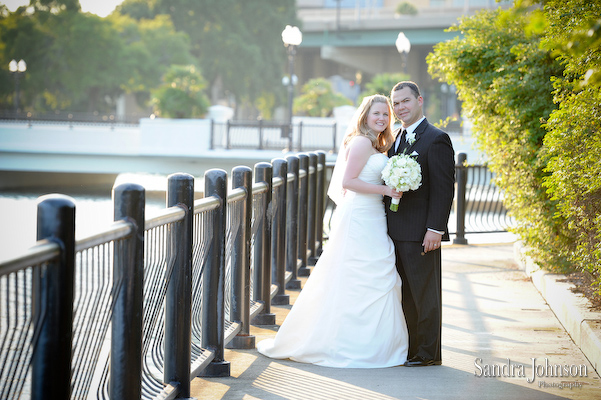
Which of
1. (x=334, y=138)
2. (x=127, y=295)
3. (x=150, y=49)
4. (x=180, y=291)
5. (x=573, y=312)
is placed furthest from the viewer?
(x=150, y=49)

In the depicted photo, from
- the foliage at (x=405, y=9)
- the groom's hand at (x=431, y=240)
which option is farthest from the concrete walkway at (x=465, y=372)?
the foliage at (x=405, y=9)

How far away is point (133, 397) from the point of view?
10.0 feet

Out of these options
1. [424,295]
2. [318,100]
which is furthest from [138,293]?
[318,100]

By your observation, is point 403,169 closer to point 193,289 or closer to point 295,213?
point 193,289

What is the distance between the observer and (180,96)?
2895cm

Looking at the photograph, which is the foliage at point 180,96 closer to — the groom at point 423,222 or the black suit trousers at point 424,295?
the groom at point 423,222

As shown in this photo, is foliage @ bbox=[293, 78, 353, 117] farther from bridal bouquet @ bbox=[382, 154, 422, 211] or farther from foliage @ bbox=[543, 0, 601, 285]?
bridal bouquet @ bbox=[382, 154, 422, 211]

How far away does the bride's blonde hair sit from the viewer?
5.17m

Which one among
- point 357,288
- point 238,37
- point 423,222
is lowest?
point 357,288

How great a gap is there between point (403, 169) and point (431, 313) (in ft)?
3.51

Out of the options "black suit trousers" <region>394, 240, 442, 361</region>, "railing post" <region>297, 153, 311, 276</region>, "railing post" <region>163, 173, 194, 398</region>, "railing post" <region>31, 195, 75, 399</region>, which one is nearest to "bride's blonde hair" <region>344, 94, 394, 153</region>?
"black suit trousers" <region>394, 240, 442, 361</region>

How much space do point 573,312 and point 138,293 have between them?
393 centimetres

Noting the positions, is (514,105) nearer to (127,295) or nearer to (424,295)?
(424,295)

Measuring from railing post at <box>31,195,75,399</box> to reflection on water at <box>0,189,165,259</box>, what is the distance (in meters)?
8.46
